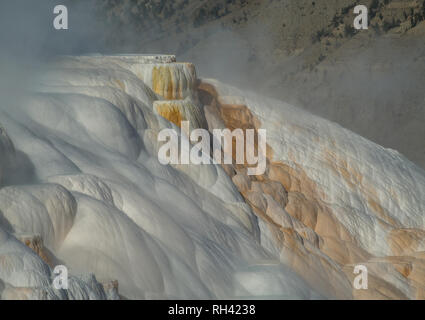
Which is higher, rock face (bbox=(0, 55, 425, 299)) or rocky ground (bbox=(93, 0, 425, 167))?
rocky ground (bbox=(93, 0, 425, 167))

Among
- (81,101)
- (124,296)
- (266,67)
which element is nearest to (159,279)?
(124,296)

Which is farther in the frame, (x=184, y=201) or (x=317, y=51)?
(x=317, y=51)

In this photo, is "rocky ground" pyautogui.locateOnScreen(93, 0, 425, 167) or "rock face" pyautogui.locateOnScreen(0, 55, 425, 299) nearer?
"rock face" pyautogui.locateOnScreen(0, 55, 425, 299)

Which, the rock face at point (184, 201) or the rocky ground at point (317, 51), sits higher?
the rocky ground at point (317, 51)

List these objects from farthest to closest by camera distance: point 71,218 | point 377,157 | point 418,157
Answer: point 418,157 < point 377,157 < point 71,218

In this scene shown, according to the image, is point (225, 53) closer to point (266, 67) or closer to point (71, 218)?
point (266, 67)

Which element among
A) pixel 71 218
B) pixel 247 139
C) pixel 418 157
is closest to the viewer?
pixel 71 218

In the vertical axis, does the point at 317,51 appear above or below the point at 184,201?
above

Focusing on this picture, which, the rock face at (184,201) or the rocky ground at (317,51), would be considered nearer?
the rock face at (184,201)
